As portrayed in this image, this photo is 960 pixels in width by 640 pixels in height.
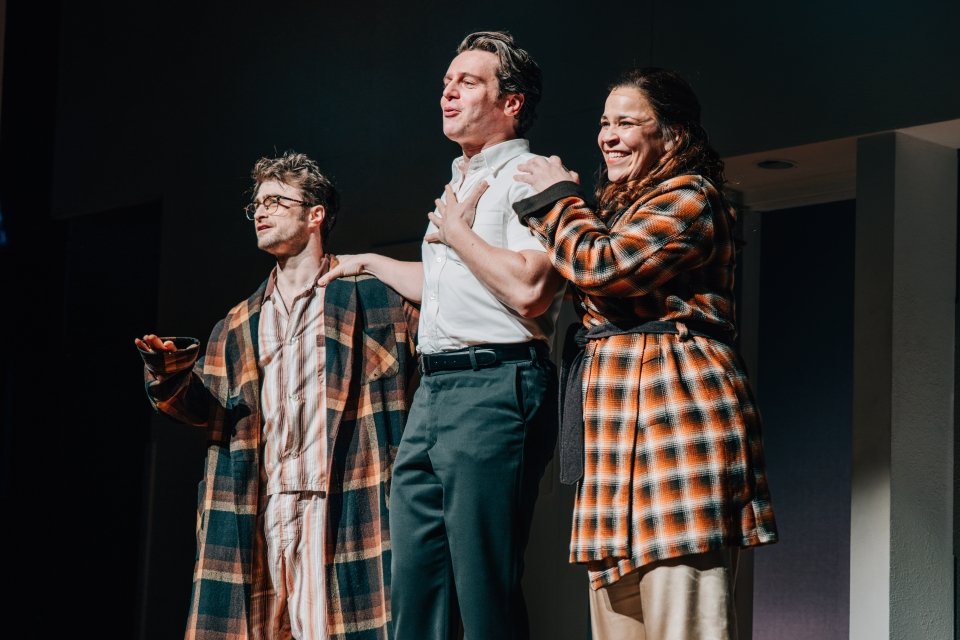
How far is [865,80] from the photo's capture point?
3.47m

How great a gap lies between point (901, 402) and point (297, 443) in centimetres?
155

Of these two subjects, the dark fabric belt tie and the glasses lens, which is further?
the glasses lens

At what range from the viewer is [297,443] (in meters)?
3.48

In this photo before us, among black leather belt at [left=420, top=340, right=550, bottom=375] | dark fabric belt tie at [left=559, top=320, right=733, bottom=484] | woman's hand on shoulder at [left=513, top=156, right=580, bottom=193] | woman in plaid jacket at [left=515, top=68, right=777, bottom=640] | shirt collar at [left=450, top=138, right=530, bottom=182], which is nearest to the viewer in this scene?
woman in plaid jacket at [left=515, top=68, right=777, bottom=640]

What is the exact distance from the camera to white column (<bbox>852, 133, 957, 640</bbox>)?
11.1ft

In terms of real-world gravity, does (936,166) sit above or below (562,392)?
above

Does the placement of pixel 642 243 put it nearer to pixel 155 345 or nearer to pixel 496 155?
pixel 496 155

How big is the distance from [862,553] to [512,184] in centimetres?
138

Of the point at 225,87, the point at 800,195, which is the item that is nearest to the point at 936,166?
the point at 800,195

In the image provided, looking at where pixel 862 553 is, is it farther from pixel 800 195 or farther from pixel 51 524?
pixel 51 524

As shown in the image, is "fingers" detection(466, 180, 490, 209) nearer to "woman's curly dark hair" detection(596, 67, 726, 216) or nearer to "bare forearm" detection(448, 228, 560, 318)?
"bare forearm" detection(448, 228, 560, 318)

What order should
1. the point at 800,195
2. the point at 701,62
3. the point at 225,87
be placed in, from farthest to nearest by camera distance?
the point at 225,87, the point at 800,195, the point at 701,62

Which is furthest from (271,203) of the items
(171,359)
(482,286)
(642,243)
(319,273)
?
(642,243)

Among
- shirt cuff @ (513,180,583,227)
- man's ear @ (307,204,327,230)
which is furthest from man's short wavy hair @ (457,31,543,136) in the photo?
man's ear @ (307,204,327,230)
